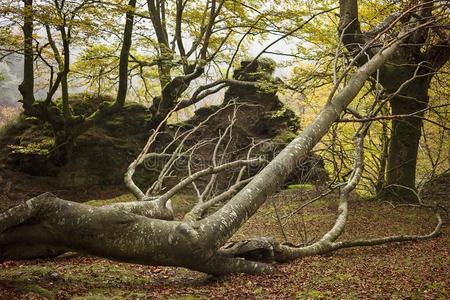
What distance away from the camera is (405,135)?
1033cm

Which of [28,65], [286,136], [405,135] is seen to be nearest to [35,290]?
[28,65]

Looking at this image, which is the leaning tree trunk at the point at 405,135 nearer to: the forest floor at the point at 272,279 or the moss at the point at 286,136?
the forest floor at the point at 272,279

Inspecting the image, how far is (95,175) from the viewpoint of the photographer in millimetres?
13320

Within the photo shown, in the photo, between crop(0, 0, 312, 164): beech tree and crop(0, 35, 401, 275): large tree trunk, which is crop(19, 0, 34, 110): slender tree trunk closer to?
crop(0, 0, 312, 164): beech tree

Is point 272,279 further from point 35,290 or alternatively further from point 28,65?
point 28,65

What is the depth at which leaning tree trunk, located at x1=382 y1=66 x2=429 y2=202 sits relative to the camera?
1010 centimetres

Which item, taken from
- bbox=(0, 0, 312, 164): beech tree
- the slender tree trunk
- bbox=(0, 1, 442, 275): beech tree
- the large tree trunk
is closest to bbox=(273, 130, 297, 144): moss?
bbox=(0, 0, 312, 164): beech tree

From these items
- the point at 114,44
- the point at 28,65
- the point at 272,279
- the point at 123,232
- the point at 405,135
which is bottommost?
the point at 272,279

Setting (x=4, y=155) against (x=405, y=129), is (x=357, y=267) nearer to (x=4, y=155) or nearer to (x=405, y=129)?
(x=405, y=129)

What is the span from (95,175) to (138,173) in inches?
61.5

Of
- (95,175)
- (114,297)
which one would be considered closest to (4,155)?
(95,175)

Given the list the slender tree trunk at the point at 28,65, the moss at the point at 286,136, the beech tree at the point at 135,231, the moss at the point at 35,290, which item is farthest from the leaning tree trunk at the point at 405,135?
the slender tree trunk at the point at 28,65

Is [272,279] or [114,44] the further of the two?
[114,44]

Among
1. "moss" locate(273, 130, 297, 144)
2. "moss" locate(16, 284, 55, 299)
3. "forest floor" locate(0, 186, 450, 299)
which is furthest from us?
"moss" locate(273, 130, 297, 144)
